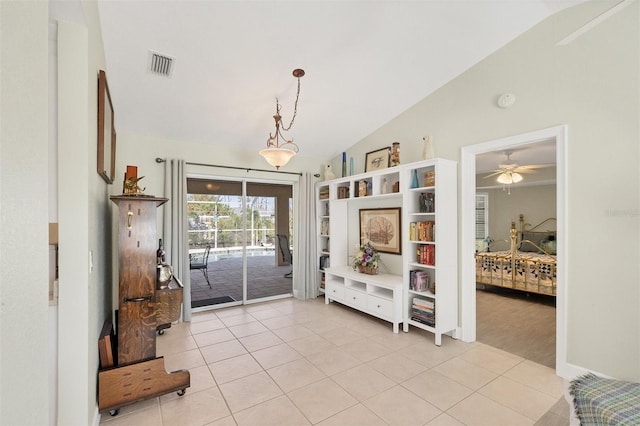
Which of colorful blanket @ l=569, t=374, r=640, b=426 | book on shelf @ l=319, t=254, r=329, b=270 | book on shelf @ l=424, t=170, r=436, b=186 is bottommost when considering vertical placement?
colorful blanket @ l=569, t=374, r=640, b=426

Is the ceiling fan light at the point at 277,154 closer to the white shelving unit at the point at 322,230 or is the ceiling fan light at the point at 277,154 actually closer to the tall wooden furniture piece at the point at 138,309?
the tall wooden furniture piece at the point at 138,309

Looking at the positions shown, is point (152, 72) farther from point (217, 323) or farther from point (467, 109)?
point (467, 109)

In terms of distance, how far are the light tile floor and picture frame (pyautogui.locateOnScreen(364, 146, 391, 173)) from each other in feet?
7.65

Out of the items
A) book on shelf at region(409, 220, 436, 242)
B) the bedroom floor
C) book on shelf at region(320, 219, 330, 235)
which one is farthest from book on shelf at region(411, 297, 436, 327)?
book on shelf at region(320, 219, 330, 235)

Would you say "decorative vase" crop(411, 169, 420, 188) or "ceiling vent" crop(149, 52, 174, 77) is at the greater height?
"ceiling vent" crop(149, 52, 174, 77)

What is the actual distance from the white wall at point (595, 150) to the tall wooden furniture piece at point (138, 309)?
3.55 meters

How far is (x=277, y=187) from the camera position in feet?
17.9

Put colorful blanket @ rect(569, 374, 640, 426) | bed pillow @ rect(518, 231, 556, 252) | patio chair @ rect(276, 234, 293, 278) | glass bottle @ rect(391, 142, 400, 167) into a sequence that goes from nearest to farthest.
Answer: colorful blanket @ rect(569, 374, 640, 426) → glass bottle @ rect(391, 142, 400, 167) → patio chair @ rect(276, 234, 293, 278) → bed pillow @ rect(518, 231, 556, 252)

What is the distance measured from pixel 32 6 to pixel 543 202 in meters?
8.30

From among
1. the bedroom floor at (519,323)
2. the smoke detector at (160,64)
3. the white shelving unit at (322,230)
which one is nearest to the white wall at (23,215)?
the smoke detector at (160,64)


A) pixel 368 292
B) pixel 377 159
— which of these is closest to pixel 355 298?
pixel 368 292

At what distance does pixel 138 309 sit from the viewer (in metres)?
2.31

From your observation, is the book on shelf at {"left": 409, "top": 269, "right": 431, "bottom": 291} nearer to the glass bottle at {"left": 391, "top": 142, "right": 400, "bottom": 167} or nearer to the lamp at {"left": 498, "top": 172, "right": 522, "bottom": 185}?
the glass bottle at {"left": 391, "top": 142, "right": 400, "bottom": 167}

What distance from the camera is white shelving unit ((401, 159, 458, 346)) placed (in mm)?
3494
